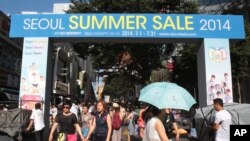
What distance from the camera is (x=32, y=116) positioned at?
44.8 ft

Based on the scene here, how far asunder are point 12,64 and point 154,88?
2397cm

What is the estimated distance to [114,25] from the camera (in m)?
17.0

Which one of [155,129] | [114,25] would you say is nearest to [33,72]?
[114,25]

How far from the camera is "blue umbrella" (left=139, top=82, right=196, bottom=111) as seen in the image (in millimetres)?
6477

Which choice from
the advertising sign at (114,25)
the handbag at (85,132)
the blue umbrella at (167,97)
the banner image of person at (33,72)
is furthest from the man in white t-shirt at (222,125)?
the banner image of person at (33,72)

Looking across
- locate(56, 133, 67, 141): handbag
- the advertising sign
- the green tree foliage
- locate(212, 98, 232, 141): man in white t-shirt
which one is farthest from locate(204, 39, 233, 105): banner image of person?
the green tree foliage

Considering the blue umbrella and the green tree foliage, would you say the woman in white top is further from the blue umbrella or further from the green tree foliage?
the green tree foliage

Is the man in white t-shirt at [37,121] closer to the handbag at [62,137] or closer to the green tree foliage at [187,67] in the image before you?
the handbag at [62,137]

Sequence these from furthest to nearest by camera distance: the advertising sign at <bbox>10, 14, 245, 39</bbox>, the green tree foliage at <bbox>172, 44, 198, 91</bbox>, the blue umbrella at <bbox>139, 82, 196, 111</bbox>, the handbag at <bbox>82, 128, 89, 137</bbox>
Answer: the green tree foliage at <bbox>172, 44, 198, 91</bbox> → the advertising sign at <bbox>10, 14, 245, 39</bbox> → the handbag at <bbox>82, 128, 89, 137</bbox> → the blue umbrella at <bbox>139, 82, 196, 111</bbox>

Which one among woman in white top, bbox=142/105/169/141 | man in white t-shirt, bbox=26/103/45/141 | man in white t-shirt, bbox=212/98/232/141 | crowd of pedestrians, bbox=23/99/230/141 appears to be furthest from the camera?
man in white t-shirt, bbox=26/103/45/141

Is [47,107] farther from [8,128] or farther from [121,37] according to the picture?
[8,128]

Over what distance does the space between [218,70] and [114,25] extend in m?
4.68

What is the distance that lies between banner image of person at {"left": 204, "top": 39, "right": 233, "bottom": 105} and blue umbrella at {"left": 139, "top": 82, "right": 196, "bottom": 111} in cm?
995

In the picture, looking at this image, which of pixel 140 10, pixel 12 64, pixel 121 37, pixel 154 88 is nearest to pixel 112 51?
pixel 140 10
